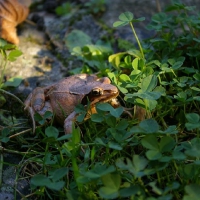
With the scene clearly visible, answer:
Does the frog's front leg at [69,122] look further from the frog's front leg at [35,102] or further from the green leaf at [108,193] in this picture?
the green leaf at [108,193]

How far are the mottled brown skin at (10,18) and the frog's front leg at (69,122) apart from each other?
4.09 feet

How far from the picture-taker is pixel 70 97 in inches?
98.1

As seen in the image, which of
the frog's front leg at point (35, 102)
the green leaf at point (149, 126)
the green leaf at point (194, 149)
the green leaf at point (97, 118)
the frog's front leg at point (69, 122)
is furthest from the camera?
the frog's front leg at point (35, 102)

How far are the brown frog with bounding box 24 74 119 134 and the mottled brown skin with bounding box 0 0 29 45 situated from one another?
918 mm

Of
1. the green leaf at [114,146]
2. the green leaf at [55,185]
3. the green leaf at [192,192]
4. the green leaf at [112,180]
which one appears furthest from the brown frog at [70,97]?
the green leaf at [192,192]

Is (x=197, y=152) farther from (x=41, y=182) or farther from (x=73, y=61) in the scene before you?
(x=73, y=61)

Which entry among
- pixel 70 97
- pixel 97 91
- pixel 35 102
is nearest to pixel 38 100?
pixel 35 102

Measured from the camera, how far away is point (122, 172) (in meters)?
1.95

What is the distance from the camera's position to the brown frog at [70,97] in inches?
94.7

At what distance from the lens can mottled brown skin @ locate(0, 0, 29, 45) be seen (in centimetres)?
329

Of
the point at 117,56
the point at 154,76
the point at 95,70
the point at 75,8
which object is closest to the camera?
the point at 154,76

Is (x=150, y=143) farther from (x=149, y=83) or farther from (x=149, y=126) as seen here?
(x=149, y=83)

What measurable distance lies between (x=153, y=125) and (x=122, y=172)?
0.94 ft

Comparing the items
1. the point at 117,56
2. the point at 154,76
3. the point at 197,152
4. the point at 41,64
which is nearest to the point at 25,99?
the point at 41,64
